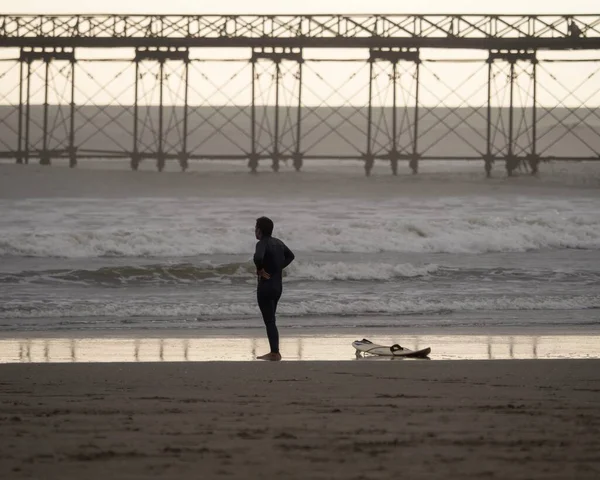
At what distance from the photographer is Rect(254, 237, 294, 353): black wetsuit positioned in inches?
335

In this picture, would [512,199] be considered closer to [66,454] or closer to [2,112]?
[66,454]

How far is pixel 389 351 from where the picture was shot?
851cm

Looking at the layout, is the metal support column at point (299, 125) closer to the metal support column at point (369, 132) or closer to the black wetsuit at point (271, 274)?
the metal support column at point (369, 132)

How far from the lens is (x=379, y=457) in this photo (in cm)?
465

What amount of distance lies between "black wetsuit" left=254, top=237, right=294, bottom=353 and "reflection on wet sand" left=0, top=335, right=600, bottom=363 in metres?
0.23

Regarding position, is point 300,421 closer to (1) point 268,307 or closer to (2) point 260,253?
(2) point 260,253

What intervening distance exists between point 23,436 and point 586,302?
9337 millimetres

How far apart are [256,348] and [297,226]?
47.2ft

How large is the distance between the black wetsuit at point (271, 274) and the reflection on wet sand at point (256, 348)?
23 cm

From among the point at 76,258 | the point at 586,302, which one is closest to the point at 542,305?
the point at 586,302

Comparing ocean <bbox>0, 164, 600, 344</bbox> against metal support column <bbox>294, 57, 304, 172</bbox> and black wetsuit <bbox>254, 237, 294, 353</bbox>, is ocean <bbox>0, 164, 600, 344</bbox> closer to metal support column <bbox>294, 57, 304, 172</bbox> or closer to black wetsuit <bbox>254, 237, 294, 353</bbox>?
metal support column <bbox>294, 57, 304, 172</bbox>

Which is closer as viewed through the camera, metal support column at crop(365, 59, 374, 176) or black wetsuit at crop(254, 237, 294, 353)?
black wetsuit at crop(254, 237, 294, 353)

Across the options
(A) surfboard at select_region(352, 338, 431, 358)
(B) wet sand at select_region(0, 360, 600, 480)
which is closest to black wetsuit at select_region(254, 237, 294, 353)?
(A) surfboard at select_region(352, 338, 431, 358)

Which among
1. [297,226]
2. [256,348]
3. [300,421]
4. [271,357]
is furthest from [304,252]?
[300,421]
